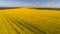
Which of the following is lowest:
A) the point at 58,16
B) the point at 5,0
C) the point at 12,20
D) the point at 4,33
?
the point at 4,33

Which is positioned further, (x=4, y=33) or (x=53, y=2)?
(x=53, y=2)

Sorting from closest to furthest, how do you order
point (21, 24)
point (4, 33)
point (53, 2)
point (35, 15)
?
1. point (4, 33)
2. point (21, 24)
3. point (35, 15)
4. point (53, 2)

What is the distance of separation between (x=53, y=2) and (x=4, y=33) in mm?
892

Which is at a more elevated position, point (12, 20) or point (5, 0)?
point (5, 0)

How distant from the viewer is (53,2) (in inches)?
55.1

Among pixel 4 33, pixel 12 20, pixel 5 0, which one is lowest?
pixel 4 33

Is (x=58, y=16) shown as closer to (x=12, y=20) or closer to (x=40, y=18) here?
(x=40, y=18)

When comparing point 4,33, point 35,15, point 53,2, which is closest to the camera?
point 4,33

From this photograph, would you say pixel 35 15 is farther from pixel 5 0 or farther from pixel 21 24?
pixel 5 0

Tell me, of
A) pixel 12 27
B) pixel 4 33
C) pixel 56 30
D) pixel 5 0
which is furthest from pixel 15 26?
pixel 5 0

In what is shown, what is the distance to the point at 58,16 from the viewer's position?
1.04 m

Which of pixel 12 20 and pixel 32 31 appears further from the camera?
pixel 12 20

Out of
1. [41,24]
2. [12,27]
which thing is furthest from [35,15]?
[12,27]

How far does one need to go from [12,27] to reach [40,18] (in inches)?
12.5
